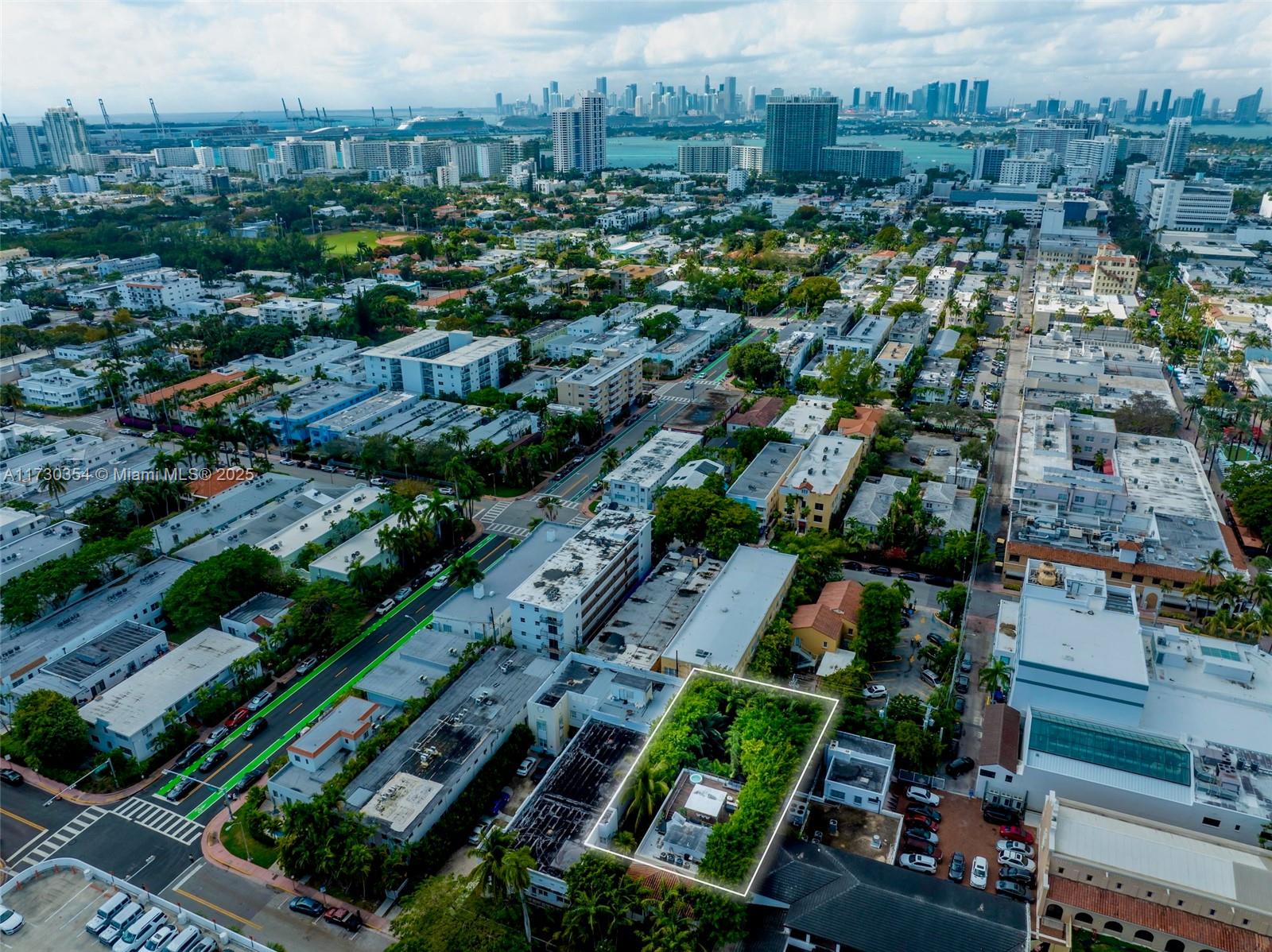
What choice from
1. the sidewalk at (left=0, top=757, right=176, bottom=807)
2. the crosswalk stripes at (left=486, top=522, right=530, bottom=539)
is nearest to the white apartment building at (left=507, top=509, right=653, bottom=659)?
the crosswalk stripes at (left=486, top=522, right=530, bottom=539)

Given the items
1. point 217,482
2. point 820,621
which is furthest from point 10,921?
point 217,482

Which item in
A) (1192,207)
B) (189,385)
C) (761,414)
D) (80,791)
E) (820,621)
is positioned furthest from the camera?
(1192,207)

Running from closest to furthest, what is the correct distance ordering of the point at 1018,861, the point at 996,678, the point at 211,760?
the point at 1018,861
the point at 211,760
the point at 996,678

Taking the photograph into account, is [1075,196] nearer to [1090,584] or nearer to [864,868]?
[1090,584]

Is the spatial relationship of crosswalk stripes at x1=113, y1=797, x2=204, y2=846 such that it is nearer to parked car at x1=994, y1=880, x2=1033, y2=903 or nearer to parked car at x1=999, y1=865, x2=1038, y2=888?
parked car at x1=994, y1=880, x2=1033, y2=903

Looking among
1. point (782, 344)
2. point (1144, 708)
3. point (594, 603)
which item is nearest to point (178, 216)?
point (782, 344)

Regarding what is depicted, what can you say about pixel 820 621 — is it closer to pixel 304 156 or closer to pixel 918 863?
pixel 918 863
